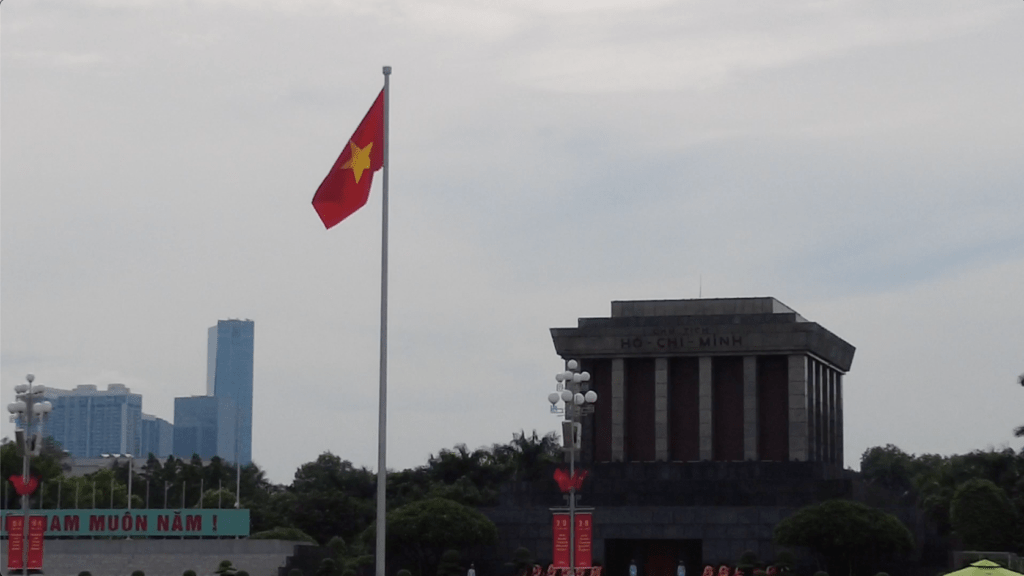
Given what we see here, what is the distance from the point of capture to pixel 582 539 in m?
35.2

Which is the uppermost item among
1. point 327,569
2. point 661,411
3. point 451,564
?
point 661,411

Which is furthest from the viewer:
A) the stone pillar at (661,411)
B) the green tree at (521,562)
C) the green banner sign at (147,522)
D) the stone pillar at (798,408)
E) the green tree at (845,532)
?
the stone pillar at (661,411)

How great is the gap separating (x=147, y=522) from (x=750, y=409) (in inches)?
895

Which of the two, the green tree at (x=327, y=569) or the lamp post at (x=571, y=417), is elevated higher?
the lamp post at (x=571, y=417)

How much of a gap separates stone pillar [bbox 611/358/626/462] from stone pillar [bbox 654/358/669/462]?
1.33 m

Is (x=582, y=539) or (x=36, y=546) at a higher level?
(x=582, y=539)

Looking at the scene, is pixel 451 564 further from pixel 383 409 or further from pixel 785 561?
pixel 383 409

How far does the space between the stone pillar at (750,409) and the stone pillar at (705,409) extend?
1.31 m

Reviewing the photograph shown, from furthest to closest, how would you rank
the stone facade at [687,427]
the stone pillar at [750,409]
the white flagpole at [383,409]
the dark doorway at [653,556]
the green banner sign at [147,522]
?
the stone pillar at [750,409], the green banner sign at [147,522], the dark doorway at [653,556], the stone facade at [687,427], the white flagpole at [383,409]

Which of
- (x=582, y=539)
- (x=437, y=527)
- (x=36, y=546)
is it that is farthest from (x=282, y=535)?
(x=582, y=539)

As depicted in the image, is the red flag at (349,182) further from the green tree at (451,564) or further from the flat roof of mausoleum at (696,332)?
the flat roof of mausoleum at (696,332)

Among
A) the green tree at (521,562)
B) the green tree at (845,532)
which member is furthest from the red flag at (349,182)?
the green tree at (521,562)

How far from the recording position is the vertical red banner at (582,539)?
35094 millimetres

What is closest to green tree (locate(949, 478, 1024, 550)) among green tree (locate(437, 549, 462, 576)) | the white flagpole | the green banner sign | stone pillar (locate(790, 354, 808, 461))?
stone pillar (locate(790, 354, 808, 461))
